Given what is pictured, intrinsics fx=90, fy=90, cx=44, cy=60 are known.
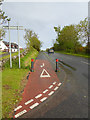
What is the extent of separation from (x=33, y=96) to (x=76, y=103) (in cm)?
185

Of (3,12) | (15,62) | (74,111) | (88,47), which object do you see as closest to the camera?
(74,111)

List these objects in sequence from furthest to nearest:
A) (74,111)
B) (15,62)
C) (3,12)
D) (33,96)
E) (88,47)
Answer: (88,47) → (15,62) → (3,12) → (33,96) → (74,111)

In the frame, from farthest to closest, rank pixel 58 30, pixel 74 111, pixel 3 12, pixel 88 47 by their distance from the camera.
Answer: pixel 58 30 < pixel 88 47 < pixel 3 12 < pixel 74 111

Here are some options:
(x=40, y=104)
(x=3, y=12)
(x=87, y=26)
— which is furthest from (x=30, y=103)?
(x=87, y=26)

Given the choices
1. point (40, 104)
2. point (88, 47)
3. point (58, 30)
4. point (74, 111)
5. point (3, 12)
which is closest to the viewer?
point (74, 111)

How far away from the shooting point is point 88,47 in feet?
86.9

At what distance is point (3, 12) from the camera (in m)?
5.89

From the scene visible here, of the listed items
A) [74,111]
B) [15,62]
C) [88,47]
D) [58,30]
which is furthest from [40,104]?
[58,30]

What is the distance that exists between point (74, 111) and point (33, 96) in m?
1.83

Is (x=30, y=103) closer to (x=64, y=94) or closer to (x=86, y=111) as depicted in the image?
(x=64, y=94)

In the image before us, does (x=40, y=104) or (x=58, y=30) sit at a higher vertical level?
(x=58, y=30)

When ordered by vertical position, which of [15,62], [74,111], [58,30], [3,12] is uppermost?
[58,30]

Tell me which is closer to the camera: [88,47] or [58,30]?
[88,47]

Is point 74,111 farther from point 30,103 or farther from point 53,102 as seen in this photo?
point 30,103
